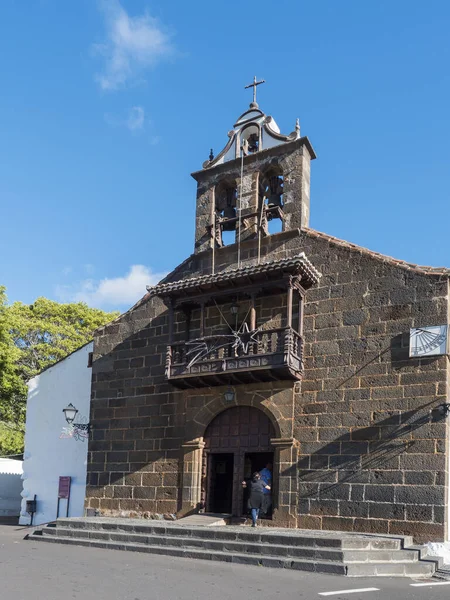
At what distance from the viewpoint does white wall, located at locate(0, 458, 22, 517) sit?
24.3 metres

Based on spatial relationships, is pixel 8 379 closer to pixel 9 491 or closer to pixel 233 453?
pixel 9 491

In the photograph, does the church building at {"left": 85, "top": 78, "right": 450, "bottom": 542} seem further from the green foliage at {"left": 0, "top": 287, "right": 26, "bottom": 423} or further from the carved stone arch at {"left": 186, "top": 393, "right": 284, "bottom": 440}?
the green foliage at {"left": 0, "top": 287, "right": 26, "bottom": 423}

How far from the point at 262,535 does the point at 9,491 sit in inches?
596

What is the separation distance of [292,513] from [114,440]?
5220 millimetres

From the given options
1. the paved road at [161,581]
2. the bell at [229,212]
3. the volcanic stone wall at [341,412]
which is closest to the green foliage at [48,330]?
the volcanic stone wall at [341,412]

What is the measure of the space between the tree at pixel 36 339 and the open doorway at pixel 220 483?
15.2 meters

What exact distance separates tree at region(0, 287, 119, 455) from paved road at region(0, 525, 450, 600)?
741 inches

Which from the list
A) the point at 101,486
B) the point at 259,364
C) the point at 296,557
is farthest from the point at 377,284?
the point at 101,486

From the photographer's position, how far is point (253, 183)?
16812mm

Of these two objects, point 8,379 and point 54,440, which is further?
point 8,379

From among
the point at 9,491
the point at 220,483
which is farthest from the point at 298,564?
the point at 9,491

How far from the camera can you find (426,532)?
12617 millimetres

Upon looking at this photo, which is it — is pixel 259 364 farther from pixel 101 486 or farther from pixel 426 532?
pixel 101 486

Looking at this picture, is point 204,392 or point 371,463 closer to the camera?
point 371,463
